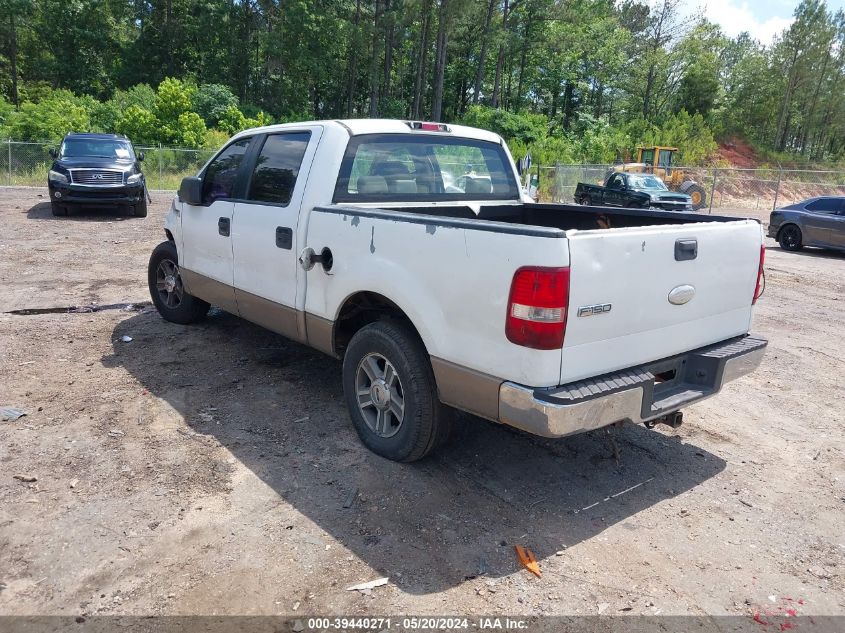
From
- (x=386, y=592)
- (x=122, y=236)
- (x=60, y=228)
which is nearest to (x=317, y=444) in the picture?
(x=386, y=592)

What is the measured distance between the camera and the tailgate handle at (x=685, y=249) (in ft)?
11.5

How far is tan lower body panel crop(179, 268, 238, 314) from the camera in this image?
5430 millimetres

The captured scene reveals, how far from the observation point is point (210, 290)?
5758 millimetres

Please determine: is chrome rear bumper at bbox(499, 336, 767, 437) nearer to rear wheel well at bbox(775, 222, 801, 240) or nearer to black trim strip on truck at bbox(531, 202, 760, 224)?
black trim strip on truck at bbox(531, 202, 760, 224)

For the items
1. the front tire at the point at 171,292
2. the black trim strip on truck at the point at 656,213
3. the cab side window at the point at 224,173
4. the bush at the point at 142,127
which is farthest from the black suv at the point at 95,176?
the bush at the point at 142,127

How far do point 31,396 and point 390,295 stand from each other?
9.93 ft

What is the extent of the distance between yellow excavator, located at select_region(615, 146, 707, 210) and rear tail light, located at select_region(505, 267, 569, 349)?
2698cm

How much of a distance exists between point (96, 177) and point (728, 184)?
113 feet

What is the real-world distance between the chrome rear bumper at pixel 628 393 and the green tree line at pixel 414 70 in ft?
92.9

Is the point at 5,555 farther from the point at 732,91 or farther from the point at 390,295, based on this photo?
the point at 732,91

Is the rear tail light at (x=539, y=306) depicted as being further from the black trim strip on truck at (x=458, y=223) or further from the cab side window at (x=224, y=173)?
the cab side window at (x=224, y=173)

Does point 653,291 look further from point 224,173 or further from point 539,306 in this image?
point 224,173

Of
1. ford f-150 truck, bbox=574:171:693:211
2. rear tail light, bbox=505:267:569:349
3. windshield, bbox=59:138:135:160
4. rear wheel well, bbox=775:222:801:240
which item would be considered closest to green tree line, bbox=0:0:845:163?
ford f-150 truck, bbox=574:171:693:211

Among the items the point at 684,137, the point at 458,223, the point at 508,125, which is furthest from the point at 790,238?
the point at 684,137
